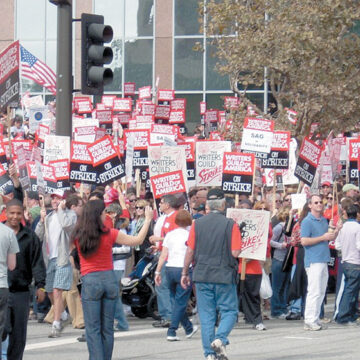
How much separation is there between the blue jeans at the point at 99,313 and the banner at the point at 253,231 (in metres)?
4.24

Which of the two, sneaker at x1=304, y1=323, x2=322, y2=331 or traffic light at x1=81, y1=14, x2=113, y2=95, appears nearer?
traffic light at x1=81, y1=14, x2=113, y2=95

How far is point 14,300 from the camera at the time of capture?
9859 mm

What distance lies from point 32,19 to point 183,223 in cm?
3053

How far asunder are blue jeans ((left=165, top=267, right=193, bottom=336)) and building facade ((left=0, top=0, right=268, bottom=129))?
2697cm

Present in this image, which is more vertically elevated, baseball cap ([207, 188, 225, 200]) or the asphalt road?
baseball cap ([207, 188, 225, 200])

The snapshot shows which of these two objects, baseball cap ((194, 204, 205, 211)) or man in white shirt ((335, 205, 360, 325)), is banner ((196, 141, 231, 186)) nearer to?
baseball cap ((194, 204, 205, 211))

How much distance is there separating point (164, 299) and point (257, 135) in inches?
204

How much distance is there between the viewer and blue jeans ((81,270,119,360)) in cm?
1007

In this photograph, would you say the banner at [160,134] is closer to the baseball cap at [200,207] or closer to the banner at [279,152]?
the banner at [279,152]

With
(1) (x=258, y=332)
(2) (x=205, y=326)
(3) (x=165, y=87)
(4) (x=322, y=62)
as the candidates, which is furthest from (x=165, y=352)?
(3) (x=165, y=87)

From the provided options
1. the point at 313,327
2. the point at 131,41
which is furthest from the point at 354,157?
the point at 131,41

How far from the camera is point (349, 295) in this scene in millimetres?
14641

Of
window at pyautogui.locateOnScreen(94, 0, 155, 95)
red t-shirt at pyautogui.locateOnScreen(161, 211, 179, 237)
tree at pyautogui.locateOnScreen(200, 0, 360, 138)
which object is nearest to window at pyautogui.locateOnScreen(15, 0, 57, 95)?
window at pyautogui.locateOnScreen(94, 0, 155, 95)

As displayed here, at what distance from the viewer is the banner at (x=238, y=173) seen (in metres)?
16.3
